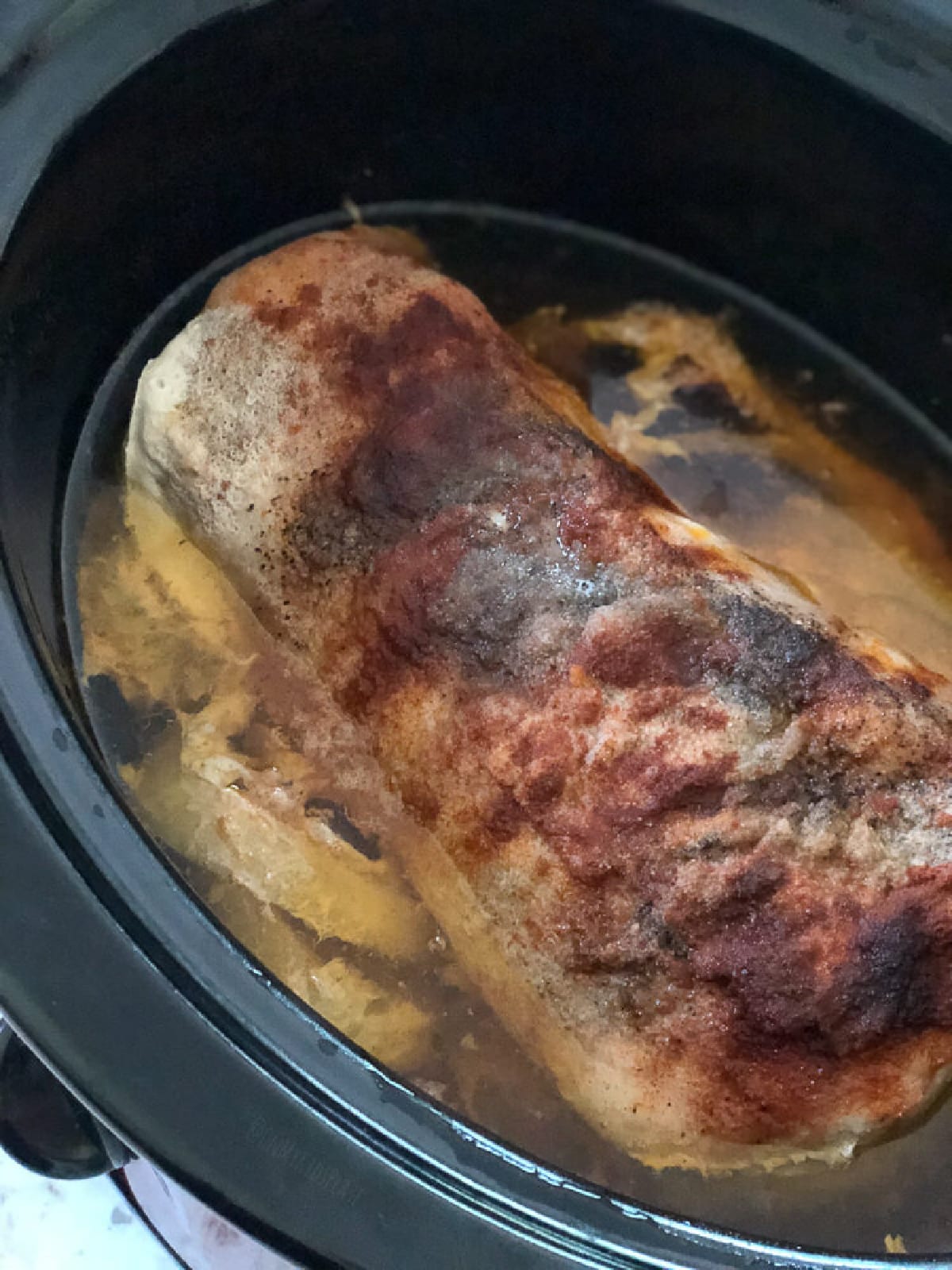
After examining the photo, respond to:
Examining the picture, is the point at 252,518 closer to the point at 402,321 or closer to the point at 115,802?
the point at 402,321

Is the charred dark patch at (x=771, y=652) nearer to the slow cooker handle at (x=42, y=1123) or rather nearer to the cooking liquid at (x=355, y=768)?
the cooking liquid at (x=355, y=768)

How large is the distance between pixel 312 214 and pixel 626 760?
801 millimetres

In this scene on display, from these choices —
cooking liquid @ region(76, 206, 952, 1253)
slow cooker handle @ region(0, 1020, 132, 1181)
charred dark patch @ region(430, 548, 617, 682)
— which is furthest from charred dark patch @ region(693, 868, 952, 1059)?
slow cooker handle @ region(0, 1020, 132, 1181)

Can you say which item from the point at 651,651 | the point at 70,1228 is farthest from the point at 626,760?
the point at 70,1228

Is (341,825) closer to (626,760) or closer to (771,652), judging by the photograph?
(626,760)

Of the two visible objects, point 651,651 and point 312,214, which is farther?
point 312,214

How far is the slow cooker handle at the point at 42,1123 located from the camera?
0.82m

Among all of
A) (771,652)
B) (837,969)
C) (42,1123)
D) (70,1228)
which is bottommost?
(70,1228)

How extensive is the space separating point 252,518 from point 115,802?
36 cm

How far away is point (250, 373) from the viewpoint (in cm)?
104

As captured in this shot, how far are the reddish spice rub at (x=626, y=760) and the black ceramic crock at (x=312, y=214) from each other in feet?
0.54

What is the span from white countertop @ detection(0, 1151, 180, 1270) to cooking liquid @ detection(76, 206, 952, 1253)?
36 cm

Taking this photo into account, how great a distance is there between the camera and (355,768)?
1003mm

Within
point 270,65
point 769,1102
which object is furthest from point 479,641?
point 270,65
